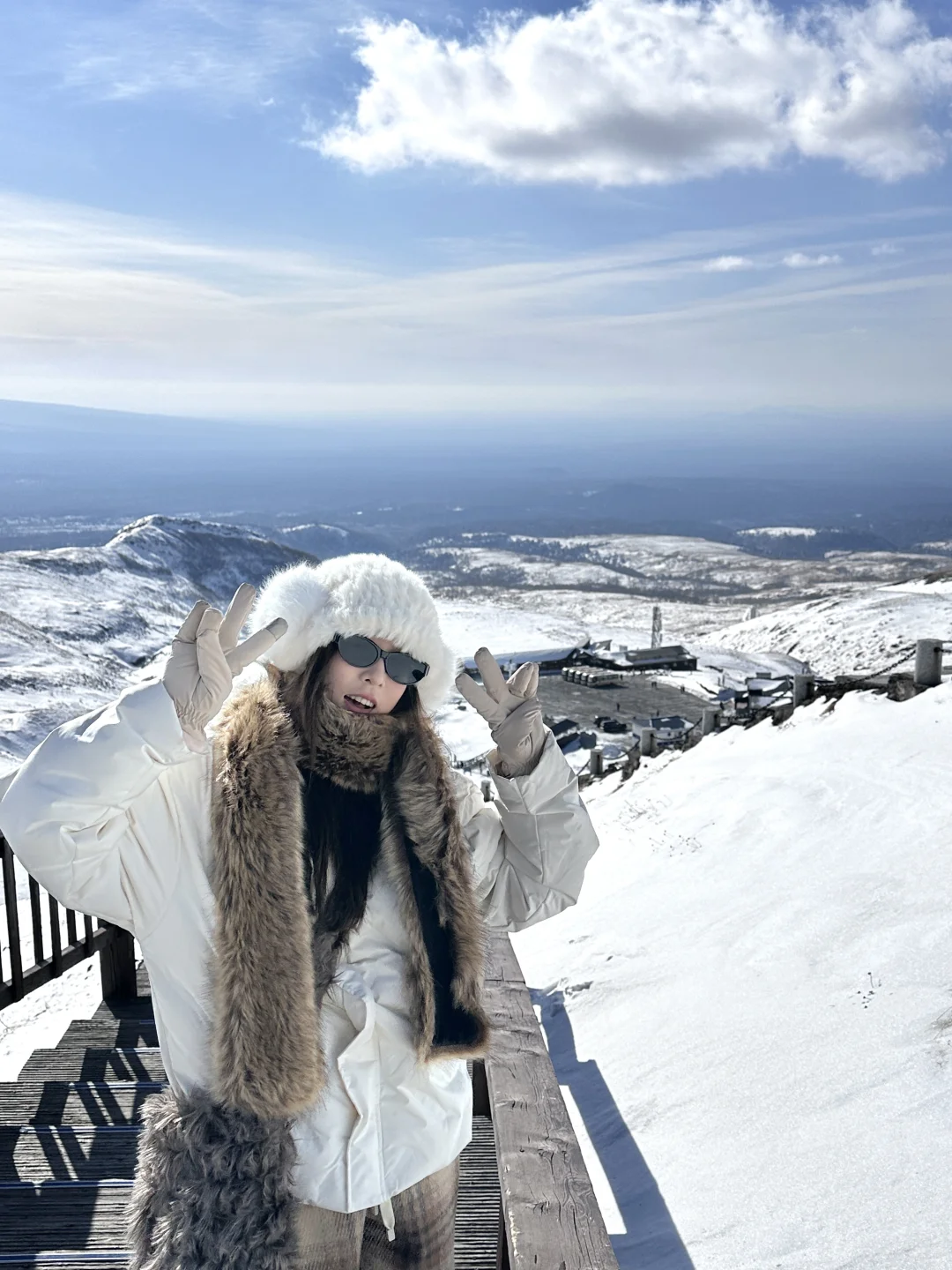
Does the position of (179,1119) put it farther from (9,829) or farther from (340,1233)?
(9,829)

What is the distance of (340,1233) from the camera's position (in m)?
1.99

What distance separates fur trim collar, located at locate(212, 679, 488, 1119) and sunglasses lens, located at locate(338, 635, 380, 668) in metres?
0.18

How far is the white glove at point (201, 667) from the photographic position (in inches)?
75.9

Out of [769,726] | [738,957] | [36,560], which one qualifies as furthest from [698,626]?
[738,957]

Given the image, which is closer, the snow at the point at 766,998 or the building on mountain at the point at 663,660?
the snow at the point at 766,998

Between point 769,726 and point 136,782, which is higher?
point 136,782

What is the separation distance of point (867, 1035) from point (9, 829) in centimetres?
373

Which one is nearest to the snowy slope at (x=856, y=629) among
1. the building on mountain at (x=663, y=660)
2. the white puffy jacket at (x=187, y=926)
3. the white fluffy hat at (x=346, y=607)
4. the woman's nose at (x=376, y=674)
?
the building on mountain at (x=663, y=660)

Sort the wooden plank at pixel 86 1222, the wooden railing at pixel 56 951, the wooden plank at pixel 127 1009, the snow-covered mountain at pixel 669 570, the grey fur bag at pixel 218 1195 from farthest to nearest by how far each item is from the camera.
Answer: the snow-covered mountain at pixel 669 570
the wooden plank at pixel 127 1009
the wooden railing at pixel 56 951
the wooden plank at pixel 86 1222
the grey fur bag at pixel 218 1195

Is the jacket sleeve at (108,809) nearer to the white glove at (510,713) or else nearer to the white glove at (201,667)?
the white glove at (201,667)

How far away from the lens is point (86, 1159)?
3094mm

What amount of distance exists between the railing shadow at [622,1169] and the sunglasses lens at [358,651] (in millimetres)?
2466

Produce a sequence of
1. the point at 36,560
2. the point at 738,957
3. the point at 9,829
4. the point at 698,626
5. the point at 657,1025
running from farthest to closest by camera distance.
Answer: the point at 698,626 → the point at 36,560 → the point at 738,957 → the point at 657,1025 → the point at 9,829

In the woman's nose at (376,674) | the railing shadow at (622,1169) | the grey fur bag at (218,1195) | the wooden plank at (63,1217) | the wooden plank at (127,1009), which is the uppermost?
the woman's nose at (376,674)
